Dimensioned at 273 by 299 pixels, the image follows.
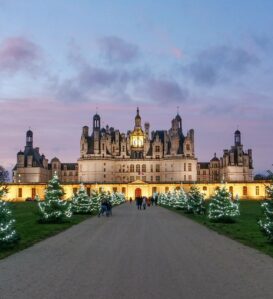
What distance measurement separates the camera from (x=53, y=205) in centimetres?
2962

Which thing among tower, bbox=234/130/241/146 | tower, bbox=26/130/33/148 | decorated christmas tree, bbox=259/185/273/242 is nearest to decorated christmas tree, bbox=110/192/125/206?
decorated christmas tree, bbox=259/185/273/242

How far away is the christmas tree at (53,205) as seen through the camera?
2953cm

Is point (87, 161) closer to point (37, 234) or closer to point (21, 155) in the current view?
point (21, 155)

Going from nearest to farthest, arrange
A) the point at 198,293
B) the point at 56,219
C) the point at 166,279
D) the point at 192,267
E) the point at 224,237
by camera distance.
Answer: the point at 198,293 < the point at 166,279 < the point at 192,267 < the point at 224,237 < the point at 56,219

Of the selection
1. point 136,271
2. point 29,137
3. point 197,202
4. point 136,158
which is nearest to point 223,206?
point 197,202

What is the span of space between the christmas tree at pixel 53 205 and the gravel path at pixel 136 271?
10.7 meters

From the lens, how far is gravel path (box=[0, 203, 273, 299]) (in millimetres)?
9547

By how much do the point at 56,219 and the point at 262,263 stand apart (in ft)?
60.6

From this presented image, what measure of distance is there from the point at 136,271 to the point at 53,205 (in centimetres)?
1836

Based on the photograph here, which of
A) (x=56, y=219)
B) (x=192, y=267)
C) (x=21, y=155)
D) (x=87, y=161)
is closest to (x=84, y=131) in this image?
(x=87, y=161)

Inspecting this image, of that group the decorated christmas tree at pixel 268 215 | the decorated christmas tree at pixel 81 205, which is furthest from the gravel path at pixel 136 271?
the decorated christmas tree at pixel 81 205

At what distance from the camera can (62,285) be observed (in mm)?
10203

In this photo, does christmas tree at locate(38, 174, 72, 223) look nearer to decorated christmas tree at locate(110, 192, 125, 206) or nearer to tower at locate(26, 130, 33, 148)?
decorated christmas tree at locate(110, 192, 125, 206)

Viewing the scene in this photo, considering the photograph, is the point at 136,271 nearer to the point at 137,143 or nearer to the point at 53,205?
the point at 53,205
